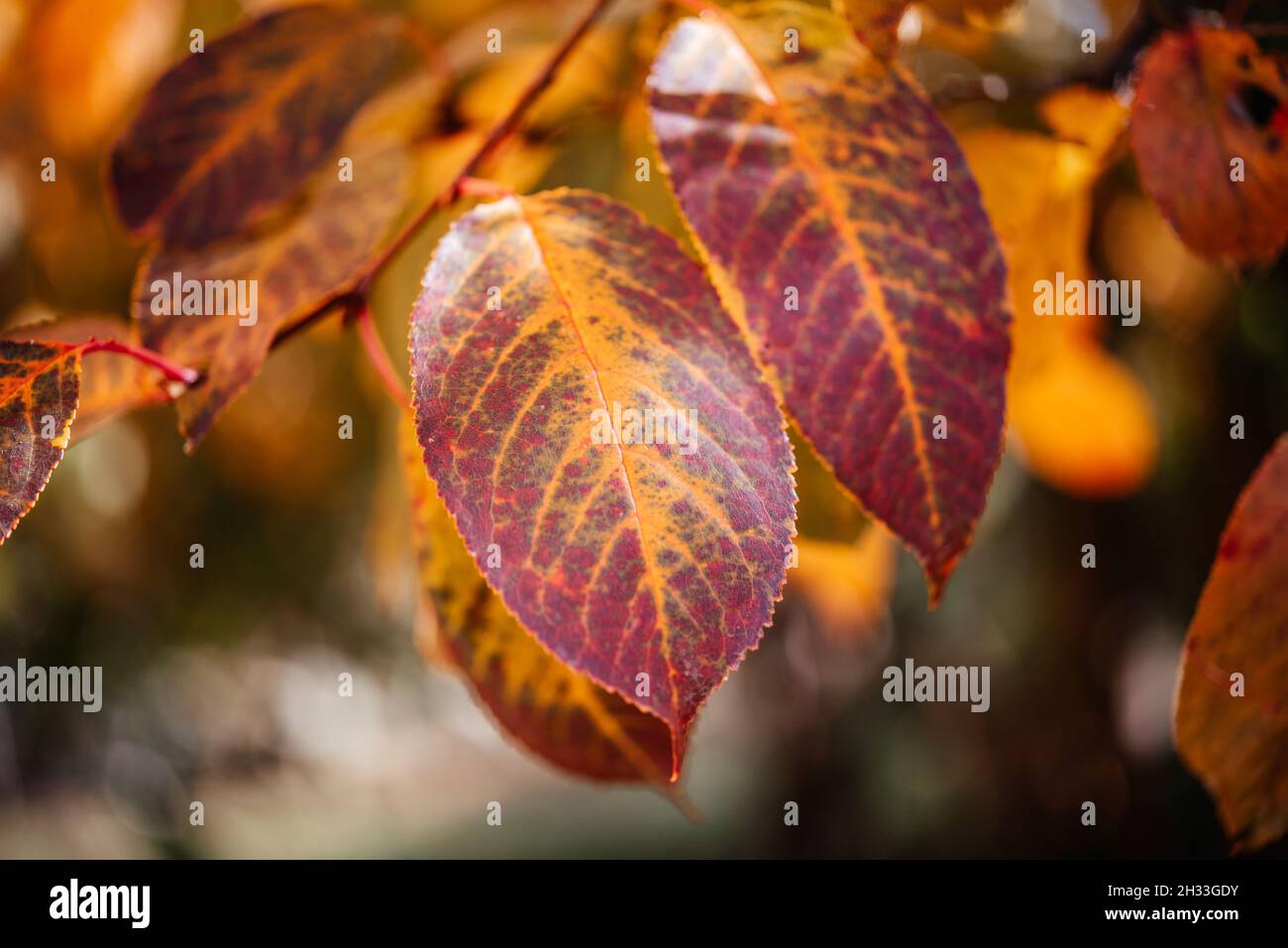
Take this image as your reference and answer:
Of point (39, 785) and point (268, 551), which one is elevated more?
point (268, 551)

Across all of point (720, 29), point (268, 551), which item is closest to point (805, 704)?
point (268, 551)

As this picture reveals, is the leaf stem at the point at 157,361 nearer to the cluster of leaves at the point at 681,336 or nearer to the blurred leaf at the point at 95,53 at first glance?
the cluster of leaves at the point at 681,336

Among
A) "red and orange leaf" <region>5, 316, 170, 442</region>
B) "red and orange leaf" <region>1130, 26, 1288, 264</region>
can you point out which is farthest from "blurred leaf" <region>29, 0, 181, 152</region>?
"red and orange leaf" <region>1130, 26, 1288, 264</region>

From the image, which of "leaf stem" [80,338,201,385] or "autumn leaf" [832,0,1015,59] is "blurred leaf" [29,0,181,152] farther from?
"autumn leaf" [832,0,1015,59]

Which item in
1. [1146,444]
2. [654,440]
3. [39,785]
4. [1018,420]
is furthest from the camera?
[39,785]

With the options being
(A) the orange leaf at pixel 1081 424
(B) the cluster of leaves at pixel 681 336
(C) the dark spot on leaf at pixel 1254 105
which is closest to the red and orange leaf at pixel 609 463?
(B) the cluster of leaves at pixel 681 336

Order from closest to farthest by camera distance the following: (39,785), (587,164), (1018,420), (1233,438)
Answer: (587,164), (1018,420), (1233,438), (39,785)

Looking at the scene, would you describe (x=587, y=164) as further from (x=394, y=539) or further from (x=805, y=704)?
(x=805, y=704)
